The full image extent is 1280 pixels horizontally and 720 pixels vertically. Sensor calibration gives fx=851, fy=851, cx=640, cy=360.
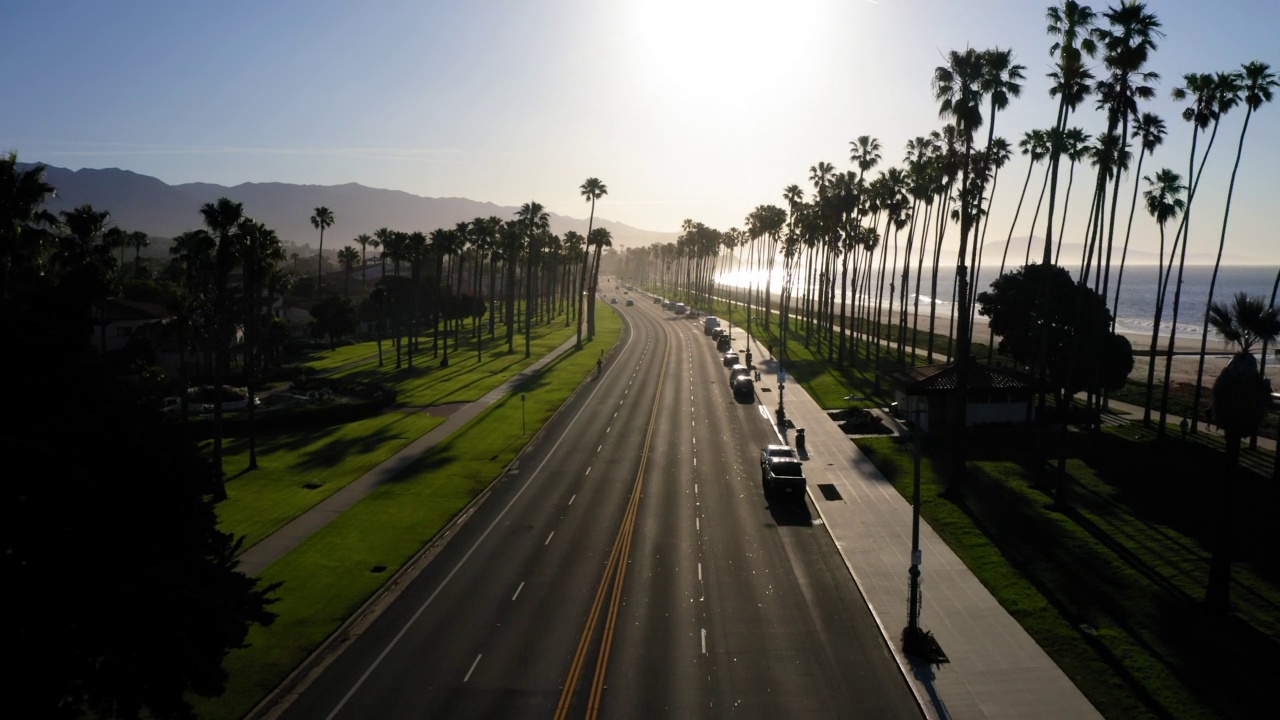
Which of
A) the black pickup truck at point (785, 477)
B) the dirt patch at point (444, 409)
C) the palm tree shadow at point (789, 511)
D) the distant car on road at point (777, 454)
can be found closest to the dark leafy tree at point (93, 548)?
the palm tree shadow at point (789, 511)

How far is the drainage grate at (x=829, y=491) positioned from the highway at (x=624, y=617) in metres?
1.20

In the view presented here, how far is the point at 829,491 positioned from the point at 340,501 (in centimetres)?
2209

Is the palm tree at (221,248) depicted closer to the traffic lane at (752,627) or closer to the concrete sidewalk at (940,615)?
the traffic lane at (752,627)

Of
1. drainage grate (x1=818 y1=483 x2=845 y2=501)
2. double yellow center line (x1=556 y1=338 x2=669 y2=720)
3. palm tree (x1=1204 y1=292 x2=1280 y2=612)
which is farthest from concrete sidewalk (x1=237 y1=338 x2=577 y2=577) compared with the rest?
palm tree (x1=1204 y1=292 x2=1280 y2=612)

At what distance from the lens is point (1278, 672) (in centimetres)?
2073

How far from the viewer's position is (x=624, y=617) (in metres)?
24.7

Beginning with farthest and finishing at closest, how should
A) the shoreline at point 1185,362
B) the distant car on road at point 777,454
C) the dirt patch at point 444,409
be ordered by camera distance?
1. the shoreline at point 1185,362
2. the dirt patch at point 444,409
3. the distant car on road at point 777,454

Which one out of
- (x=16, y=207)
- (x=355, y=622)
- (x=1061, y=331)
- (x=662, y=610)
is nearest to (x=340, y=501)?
(x=355, y=622)

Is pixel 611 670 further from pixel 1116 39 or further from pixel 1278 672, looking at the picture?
pixel 1116 39

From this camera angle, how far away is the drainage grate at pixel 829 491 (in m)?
38.2

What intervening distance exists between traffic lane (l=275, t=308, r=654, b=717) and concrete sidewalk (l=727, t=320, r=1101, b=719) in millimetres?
8961

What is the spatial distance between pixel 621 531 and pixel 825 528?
8.12m

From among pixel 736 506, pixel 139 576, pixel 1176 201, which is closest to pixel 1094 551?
pixel 736 506

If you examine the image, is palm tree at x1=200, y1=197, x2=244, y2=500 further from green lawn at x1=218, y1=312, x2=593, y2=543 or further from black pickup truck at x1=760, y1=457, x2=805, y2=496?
black pickup truck at x1=760, y1=457, x2=805, y2=496
